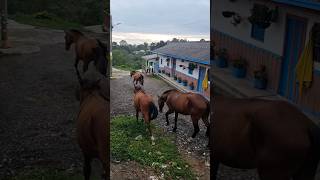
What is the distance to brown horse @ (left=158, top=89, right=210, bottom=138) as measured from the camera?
2.23 metres

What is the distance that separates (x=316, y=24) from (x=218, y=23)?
0.46m

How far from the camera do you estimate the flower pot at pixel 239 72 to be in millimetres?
2189

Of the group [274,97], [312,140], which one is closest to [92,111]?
[274,97]

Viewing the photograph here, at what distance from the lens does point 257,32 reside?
2111mm

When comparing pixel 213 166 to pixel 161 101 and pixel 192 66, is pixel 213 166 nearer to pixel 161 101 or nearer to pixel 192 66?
pixel 161 101

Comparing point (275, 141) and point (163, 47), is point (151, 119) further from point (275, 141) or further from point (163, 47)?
point (275, 141)

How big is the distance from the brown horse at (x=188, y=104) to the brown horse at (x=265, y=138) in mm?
52

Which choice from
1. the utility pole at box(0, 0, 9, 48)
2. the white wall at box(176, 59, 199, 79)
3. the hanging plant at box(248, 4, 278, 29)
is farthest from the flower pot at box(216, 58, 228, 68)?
the utility pole at box(0, 0, 9, 48)

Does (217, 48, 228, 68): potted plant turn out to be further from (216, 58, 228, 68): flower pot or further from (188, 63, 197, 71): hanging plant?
(188, 63, 197, 71): hanging plant

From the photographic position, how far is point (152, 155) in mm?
2215

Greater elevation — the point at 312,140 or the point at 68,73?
the point at 68,73

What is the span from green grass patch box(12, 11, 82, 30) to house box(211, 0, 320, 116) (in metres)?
0.77

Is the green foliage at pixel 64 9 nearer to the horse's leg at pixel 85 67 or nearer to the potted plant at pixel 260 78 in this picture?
the horse's leg at pixel 85 67

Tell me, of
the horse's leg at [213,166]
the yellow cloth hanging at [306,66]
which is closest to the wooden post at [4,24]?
the horse's leg at [213,166]
